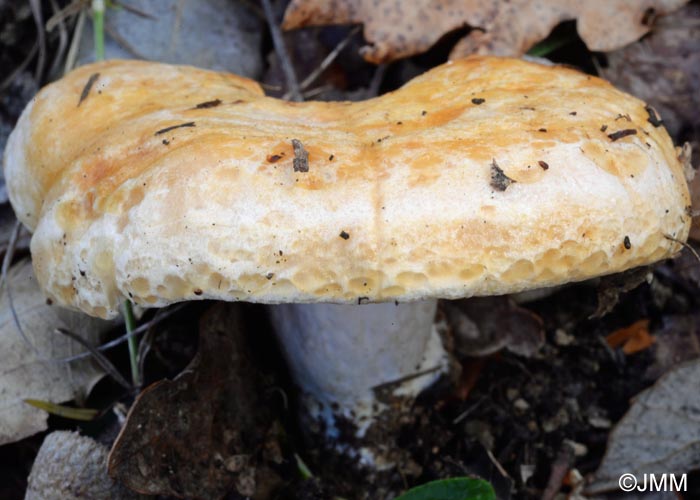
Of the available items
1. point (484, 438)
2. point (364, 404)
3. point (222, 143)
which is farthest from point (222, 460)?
point (222, 143)

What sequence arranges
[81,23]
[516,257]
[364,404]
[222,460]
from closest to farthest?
1. [516,257]
2. [222,460]
3. [364,404]
4. [81,23]

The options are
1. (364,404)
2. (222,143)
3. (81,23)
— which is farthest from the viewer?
(81,23)

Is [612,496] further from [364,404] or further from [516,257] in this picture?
[516,257]

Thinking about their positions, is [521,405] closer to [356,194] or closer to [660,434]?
[660,434]

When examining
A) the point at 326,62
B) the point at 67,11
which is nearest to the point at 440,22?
the point at 326,62

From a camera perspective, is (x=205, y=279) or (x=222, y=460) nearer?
(x=205, y=279)

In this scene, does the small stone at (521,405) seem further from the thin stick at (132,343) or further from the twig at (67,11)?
the twig at (67,11)

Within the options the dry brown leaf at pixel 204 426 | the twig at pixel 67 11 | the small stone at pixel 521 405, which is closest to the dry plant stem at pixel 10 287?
the dry brown leaf at pixel 204 426
